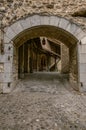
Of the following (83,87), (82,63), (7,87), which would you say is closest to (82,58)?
(82,63)

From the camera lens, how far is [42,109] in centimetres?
362

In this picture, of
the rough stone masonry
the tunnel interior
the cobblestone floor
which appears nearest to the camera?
the cobblestone floor

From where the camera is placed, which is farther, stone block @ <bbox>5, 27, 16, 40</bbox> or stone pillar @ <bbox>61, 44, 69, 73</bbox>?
stone pillar @ <bbox>61, 44, 69, 73</bbox>

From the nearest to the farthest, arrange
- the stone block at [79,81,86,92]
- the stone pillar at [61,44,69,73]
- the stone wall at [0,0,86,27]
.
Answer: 1. the stone block at [79,81,86,92]
2. the stone wall at [0,0,86,27]
3. the stone pillar at [61,44,69,73]

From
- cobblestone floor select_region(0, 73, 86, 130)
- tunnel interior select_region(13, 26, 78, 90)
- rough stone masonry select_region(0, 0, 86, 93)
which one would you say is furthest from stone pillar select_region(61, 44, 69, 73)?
rough stone masonry select_region(0, 0, 86, 93)

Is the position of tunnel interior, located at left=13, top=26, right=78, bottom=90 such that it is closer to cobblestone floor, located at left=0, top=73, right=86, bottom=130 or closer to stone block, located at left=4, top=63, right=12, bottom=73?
stone block, located at left=4, top=63, right=12, bottom=73

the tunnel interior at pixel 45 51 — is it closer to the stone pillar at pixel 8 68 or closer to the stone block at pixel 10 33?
the stone block at pixel 10 33

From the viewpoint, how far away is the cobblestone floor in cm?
288

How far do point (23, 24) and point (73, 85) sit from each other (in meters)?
2.45

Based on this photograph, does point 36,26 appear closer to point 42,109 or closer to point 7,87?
point 7,87

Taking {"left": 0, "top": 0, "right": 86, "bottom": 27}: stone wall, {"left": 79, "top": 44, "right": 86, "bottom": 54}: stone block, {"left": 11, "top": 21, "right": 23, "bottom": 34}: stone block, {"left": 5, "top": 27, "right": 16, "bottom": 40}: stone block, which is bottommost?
{"left": 79, "top": 44, "right": 86, "bottom": 54}: stone block

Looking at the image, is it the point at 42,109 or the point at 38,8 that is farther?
the point at 38,8

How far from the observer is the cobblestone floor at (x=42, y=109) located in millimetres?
2883

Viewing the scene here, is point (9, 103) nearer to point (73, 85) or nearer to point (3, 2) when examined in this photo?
point (73, 85)
